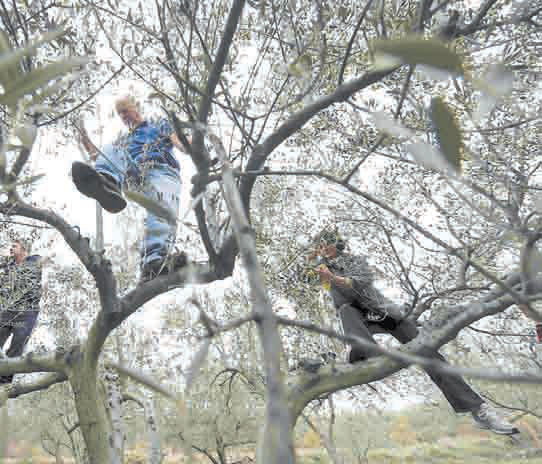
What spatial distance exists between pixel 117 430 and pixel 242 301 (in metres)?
2.76

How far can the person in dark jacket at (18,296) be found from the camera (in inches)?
164

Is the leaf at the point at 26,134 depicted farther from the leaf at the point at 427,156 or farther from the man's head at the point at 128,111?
the man's head at the point at 128,111

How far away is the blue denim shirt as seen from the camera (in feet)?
9.24

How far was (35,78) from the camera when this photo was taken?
11.9 inches

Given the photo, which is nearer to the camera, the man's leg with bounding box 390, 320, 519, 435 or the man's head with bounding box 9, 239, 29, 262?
the man's leg with bounding box 390, 320, 519, 435

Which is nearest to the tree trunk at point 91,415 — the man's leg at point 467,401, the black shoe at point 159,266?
the black shoe at point 159,266

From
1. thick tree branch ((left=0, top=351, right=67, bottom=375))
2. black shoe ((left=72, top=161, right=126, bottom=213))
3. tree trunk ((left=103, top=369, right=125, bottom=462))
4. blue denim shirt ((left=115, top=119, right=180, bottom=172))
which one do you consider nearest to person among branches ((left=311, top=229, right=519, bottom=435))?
blue denim shirt ((left=115, top=119, right=180, bottom=172))

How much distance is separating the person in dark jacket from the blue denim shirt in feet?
6.51

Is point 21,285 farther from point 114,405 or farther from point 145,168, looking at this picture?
point 145,168

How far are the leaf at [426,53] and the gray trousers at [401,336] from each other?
110 inches

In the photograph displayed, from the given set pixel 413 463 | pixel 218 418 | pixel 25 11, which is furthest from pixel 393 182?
pixel 413 463

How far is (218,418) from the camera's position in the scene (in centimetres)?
1037

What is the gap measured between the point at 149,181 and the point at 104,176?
291 mm

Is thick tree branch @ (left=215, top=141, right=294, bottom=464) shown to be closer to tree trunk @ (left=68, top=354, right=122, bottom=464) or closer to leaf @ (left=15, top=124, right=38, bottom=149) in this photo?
leaf @ (left=15, top=124, right=38, bottom=149)
